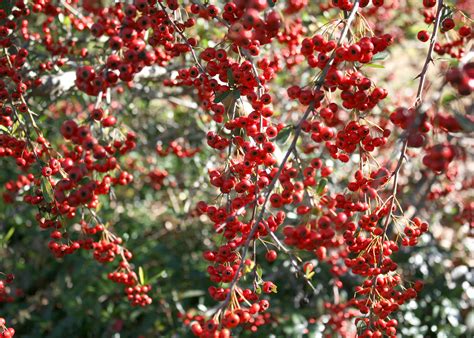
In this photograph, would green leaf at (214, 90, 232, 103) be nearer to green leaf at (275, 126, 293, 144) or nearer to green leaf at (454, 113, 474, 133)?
green leaf at (275, 126, 293, 144)

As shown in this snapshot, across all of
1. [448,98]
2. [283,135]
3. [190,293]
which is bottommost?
[190,293]

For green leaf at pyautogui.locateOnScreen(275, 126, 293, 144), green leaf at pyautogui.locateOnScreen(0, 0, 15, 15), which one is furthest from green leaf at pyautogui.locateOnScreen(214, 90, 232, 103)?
green leaf at pyautogui.locateOnScreen(0, 0, 15, 15)

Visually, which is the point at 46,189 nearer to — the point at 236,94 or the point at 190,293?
the point at 236,94

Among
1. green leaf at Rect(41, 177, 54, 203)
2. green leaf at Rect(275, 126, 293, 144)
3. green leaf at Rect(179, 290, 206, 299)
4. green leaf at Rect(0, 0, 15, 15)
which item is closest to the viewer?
green leaf at Rect(275, 126, 293, 144)

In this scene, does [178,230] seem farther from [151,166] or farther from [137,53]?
[137,53]

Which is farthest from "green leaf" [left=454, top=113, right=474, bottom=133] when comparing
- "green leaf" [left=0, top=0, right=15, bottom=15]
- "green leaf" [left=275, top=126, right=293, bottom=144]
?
"green leaf" [left=0, top=0, right=15, bottom=15]

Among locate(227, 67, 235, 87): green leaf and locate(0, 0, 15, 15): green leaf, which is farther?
locate(0, 0, 15, 15): green leaf

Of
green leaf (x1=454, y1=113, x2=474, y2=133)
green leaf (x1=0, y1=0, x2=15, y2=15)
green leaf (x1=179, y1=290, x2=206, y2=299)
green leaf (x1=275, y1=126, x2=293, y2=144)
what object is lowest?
green leaf (x1=179, y1=290, x2=206, y2=299)

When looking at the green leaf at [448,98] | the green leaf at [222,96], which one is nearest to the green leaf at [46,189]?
the green leaf at [222,96]

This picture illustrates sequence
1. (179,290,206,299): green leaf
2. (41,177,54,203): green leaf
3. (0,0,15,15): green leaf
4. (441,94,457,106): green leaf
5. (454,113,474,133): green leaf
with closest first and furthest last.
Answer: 1. (454,113,474,133): green leaf
2. (441,94,457,106): green leaf
3. (41,177,54,203): green leaf
4. (0,0,15,15): green leaf
5. (179,290,206,299): green leaf

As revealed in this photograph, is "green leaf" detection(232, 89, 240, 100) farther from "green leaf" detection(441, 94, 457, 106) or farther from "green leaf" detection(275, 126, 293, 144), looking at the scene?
"green leaf" detection(441, 94, 457, 106)

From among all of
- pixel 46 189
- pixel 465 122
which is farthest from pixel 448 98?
pixel 46 189

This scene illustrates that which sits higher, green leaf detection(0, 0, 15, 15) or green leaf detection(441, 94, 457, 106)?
green leaf detection(0, 0, 15, 15)

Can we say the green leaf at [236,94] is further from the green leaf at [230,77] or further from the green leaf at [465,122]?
the green leaf at [465,122]
